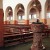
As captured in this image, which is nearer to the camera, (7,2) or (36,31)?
(36,31)

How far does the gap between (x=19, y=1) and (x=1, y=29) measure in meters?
16.0

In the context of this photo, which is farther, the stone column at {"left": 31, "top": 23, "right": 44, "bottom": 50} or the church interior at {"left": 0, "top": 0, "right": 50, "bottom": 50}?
the church interior at {"left": 0, "top": 0, "right": 50, "bottom": 50}

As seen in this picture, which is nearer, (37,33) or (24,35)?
(37,33)

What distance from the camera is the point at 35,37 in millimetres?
4309

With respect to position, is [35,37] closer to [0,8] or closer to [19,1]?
[0,8]

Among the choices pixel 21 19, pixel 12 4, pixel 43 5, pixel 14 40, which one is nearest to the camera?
pixel 14 40

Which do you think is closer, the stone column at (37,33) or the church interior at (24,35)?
the stone column at (37,33)

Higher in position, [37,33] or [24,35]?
[37,33]

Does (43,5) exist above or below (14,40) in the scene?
above

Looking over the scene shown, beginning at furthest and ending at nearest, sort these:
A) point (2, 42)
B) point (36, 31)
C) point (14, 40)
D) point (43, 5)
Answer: point (43, 5) < point (14, 40) < point (2, 42) < point (36, 31)

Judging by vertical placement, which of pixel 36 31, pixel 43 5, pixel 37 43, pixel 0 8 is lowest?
pixel 37 43

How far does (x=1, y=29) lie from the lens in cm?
753

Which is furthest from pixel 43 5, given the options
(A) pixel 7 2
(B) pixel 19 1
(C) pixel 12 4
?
(A) pixel 7 2

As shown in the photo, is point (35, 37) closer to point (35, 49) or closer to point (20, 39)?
point (35, 49)
